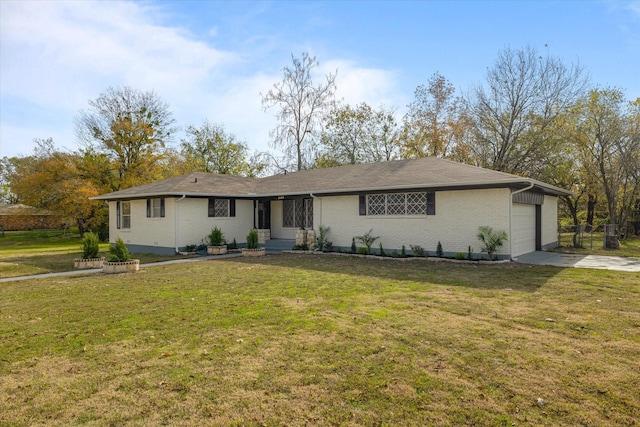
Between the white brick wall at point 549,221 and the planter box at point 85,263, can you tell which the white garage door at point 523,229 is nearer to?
the white brick wall at point 549,221

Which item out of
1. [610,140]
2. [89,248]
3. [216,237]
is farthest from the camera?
[610,140]

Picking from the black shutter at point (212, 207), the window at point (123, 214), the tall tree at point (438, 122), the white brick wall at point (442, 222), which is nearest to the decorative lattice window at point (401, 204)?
the white brick wall at point (442, 222)

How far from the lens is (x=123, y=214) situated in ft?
63.7

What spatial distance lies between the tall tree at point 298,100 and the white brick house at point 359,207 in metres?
12.3

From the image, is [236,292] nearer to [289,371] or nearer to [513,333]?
[289,371]

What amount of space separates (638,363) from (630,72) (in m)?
24.3

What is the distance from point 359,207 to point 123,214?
1202 cm

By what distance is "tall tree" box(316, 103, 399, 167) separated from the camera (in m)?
34.8

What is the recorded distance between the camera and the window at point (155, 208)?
56.0 ft

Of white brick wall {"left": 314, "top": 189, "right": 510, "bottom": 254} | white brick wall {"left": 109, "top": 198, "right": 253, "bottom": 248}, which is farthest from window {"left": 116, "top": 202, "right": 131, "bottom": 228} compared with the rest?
white brick wall {"left": 314, "top": 189, "right": 510, "bottom": 254}

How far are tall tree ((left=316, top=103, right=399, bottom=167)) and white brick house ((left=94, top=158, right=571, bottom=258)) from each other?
49.9ft

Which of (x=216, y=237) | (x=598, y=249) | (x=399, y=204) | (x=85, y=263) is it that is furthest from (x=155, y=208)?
(x=598, y=249)

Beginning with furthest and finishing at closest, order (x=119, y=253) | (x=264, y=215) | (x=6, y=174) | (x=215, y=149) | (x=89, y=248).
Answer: (x=6, y=174), (x=215, y=149), (x=264, y=215), (x=89, y=248), (x=119, y=253)

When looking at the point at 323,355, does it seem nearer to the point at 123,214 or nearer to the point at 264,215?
the point at 264,215
